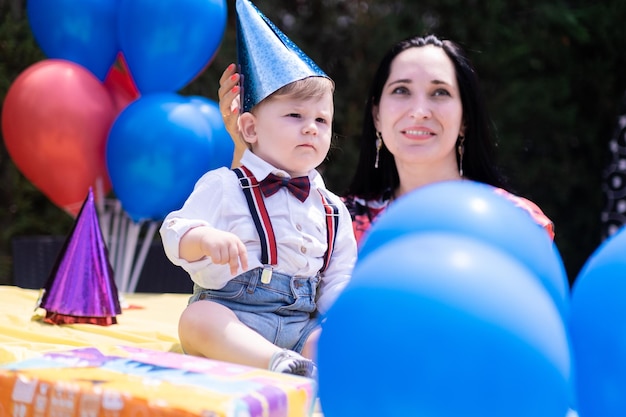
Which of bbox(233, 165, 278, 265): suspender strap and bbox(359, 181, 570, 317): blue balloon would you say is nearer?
bbox(359, 181, 570, 317): blue balloon

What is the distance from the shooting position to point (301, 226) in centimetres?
181

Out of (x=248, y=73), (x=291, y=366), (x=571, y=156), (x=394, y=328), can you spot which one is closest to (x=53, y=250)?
(x=248, y=73)

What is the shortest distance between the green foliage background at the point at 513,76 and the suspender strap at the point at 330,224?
242 cm

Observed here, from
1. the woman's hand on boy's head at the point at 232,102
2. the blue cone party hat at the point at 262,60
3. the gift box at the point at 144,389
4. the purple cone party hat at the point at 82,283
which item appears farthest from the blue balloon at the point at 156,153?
the gift box at the point at 144,389

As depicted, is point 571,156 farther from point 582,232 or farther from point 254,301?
point 254,301

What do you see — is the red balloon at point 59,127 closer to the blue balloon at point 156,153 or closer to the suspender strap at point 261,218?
the blue balloon at point 156,153

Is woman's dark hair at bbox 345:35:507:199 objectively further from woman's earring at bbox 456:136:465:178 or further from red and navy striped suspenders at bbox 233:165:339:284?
red and navy striped suspenders at bbox 233:165:339:284

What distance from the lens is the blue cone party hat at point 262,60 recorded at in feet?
5.86

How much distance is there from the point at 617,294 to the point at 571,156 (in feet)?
14.6

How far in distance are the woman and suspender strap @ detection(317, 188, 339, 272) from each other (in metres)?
0.59

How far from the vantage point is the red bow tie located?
1.78 meters

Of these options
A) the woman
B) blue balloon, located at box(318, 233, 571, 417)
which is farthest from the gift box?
the woman

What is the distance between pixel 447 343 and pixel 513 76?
439cm

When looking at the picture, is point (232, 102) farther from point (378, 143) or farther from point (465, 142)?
point (465, 142)
